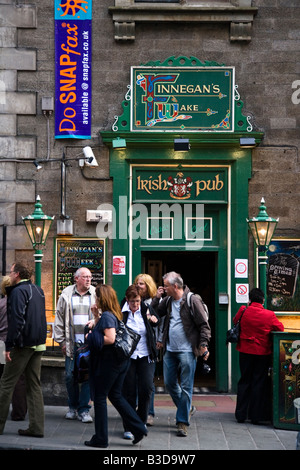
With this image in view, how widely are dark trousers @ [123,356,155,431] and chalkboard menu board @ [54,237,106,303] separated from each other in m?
3.26

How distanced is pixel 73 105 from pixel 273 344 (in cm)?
521

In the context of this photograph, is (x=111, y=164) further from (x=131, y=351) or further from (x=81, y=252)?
(x=131, y=351)

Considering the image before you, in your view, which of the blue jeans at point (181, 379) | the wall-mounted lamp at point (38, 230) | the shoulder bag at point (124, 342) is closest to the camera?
the shoulder bag at point (124, 342)

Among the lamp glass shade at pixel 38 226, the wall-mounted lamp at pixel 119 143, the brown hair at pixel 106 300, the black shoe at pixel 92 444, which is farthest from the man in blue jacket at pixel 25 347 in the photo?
the wall-mounted lamp at pixel 119 143

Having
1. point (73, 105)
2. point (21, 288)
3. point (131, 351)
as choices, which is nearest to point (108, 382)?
point (131, 351)

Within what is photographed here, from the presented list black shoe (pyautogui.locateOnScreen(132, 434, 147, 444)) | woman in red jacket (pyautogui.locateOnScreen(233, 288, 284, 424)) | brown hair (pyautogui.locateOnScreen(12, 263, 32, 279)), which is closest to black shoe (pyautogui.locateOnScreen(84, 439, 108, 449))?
black shoe (pyautogui.locateOnScreen(132, 434, 147, 444))

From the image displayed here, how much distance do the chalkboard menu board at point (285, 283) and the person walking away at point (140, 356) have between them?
3492 millimetres

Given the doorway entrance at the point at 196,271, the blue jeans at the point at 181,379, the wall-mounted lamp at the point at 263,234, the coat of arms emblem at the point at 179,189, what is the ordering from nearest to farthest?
the blue jeans at the point at 181,379
the wall-mounted lamp at the point at 263,234
the coat of arms emblem at the point at 179,189
the doorway entrance at the point at 196,271

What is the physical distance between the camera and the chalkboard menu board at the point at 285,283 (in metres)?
11.0

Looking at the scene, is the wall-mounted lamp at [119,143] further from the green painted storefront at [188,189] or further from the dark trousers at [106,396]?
the dark trousers at [106,396]

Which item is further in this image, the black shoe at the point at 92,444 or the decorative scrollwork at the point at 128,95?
the decorative scrollwork at the point at 128,95

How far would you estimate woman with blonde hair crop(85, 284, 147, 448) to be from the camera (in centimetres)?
702

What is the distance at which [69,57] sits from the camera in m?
11.1

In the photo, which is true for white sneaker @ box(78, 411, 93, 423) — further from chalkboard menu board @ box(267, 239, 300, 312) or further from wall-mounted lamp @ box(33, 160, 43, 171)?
wall-mounted lamp @ box(33, 160, 43, 171)
